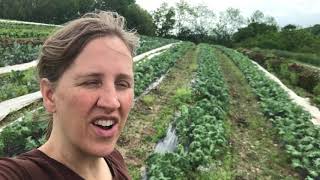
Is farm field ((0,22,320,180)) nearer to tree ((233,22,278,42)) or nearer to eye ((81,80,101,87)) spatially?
eye ((81,80,101,87))

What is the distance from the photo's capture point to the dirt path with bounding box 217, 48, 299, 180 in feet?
25.5

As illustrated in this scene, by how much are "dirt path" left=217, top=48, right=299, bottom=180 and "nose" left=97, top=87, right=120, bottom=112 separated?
221 inches

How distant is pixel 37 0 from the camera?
70625 mm

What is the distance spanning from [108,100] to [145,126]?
7949 millimetres

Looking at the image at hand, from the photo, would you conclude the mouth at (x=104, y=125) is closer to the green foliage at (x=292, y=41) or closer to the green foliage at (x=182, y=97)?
the green foliage at (x=182, y=97)

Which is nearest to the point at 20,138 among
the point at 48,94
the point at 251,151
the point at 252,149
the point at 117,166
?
the point at 251,151

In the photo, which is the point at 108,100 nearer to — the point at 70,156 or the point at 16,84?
the point at 70,156

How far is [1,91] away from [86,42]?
10898 mm

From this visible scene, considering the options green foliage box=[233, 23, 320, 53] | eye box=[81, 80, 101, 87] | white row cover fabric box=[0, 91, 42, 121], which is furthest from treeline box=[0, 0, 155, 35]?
eye box=[81, 80, 101, 87]

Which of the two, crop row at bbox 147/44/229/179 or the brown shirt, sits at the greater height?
the brown shirt

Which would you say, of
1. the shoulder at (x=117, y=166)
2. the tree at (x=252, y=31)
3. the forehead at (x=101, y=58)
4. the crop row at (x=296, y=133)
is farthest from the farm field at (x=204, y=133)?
the tree at (x=252, y=31)

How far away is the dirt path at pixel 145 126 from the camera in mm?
7702

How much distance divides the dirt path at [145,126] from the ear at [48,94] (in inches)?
188

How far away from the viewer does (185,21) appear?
9312 cm
